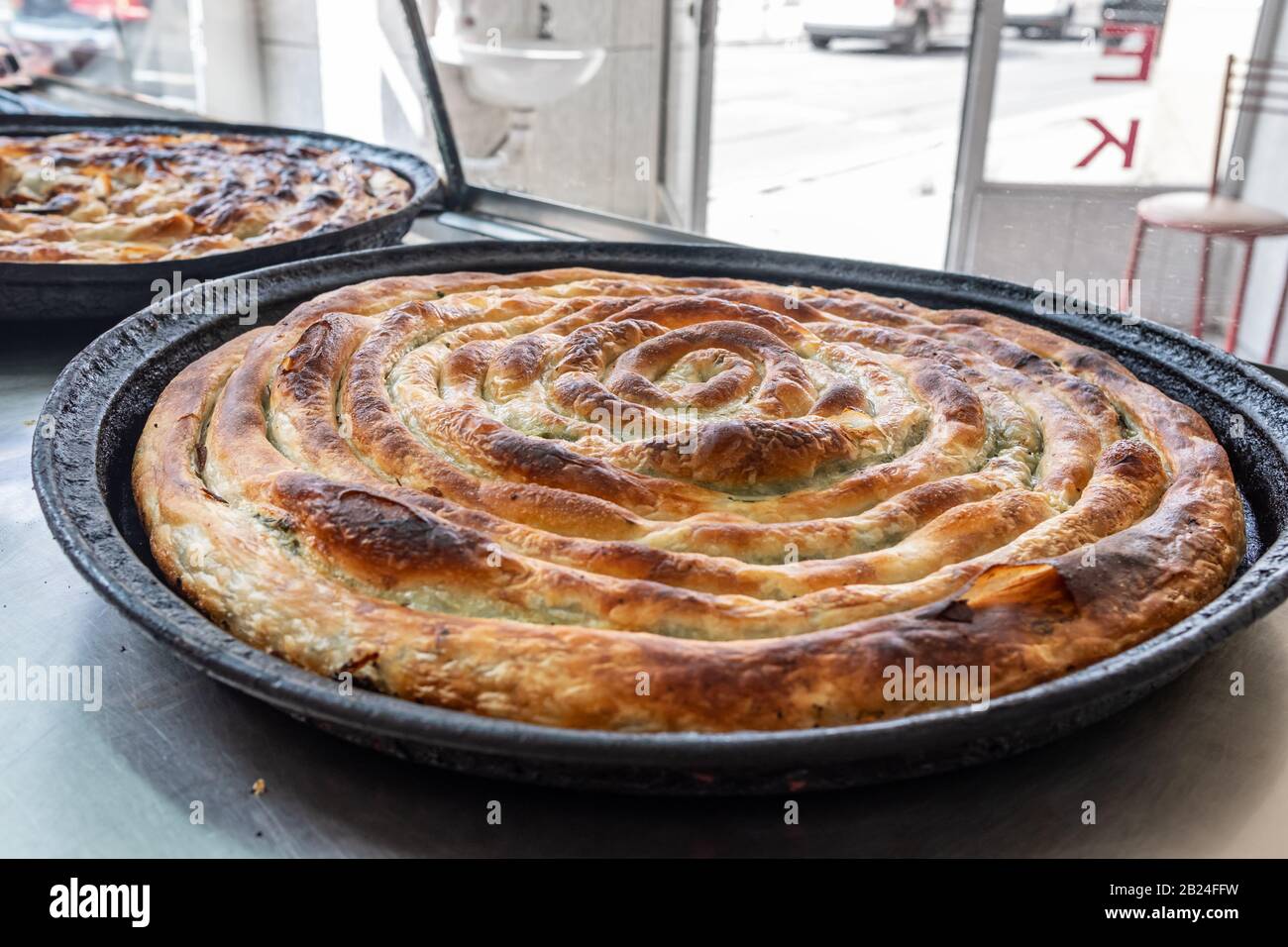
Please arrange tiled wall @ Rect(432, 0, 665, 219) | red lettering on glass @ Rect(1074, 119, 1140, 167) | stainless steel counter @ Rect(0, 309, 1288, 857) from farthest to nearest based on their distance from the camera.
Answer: tiled wall @ Rect(432, 0, 665, 219) < red lettering on glass @ Rect(1074, 119, 1140, 167) < stainless steel counter @ Rect(0, 309, 1288, 857)

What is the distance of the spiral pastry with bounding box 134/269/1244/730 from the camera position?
1.38m

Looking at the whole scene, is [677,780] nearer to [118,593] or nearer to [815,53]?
[118,593]

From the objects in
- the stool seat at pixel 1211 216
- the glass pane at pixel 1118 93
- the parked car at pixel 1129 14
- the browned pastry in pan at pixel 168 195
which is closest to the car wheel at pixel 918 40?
the glass pane at pixel 1118 93

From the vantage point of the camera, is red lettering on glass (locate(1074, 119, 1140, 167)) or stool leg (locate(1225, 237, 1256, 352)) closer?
stool leg (locate(1225, 237, 1256, 352))

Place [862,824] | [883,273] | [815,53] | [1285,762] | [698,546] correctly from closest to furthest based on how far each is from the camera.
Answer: [862,824] < [1285,762] < [698,546] < [883,273] < [815,53]

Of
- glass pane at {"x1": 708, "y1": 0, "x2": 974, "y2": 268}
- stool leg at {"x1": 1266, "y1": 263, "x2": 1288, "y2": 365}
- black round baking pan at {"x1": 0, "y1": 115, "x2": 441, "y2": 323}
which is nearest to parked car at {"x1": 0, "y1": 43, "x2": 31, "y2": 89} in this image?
black round baking pan at {"x1": 0, "y1": 115, "x2": 441, "y2": 323}

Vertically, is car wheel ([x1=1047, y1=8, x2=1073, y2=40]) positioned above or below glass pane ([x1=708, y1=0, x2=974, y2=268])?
above

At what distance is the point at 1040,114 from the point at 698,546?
750 cm

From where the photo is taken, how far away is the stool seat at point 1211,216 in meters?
6.28

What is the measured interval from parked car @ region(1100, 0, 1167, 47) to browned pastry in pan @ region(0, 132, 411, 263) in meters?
5.55

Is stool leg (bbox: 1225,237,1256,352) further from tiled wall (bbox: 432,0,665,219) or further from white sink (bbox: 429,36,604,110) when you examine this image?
white sink (bbox: 429,36,604,110)

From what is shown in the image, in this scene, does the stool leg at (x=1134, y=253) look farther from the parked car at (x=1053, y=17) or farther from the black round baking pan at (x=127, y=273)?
the black round baking pan at (x=127, y=273)
